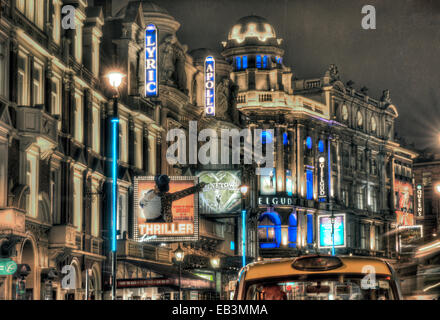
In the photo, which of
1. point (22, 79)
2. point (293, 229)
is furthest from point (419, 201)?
point (22, 79)

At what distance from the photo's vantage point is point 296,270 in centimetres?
888

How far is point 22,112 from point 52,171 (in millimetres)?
4917

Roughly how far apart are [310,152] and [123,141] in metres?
58.9

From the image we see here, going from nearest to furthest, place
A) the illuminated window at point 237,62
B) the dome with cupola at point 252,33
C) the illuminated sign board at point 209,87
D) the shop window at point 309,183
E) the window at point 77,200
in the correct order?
the window at point 77,200 → the illuminated sign board at point 209,87 → the shop window at point 309,183 → the dome with cupola at point 252,33 → the illuminated window at point 237,62

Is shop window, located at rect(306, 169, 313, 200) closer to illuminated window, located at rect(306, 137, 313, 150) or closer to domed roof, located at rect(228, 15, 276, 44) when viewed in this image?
illuminated window, located at rect(306, 137, 313, 150)

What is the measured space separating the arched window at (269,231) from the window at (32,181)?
64.8m

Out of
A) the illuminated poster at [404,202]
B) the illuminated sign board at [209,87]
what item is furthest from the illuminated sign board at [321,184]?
the illuminated sign board at [209,87]

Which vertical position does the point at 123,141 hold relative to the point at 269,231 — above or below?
above

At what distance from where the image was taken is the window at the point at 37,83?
113 feet

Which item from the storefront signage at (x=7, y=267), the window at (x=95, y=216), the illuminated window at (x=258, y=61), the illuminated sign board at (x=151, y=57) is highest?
the illuminated window at (x=258, y=61)

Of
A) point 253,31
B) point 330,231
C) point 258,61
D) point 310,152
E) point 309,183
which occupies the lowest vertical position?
point 330,231

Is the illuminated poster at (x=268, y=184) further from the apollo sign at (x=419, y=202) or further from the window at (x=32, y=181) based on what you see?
the window at (x=32, y=181)

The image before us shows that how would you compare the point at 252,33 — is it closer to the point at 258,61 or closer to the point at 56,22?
the point at 258,61
